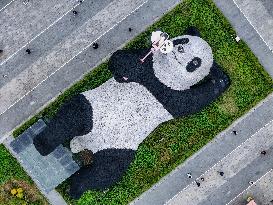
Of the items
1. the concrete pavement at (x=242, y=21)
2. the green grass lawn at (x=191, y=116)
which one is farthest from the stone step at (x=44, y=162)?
the concrete pavement at (x=242, y=21)

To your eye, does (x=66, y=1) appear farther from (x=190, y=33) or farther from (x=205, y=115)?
(x=205, y=115)

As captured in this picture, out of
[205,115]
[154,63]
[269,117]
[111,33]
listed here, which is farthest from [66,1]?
[269,117]

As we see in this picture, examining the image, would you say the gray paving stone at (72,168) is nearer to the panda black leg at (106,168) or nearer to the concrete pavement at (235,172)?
the panda black leg at (106,168)

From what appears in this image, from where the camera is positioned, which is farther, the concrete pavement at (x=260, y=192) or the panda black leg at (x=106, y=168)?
the concrete pavement at (x=260, y=192)

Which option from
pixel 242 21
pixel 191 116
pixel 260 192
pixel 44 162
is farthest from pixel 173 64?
pixel 260 192

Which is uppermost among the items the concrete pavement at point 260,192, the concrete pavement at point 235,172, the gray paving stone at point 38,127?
the gray paving stone at point 38,127

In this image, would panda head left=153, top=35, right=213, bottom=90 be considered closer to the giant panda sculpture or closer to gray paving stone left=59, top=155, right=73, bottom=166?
the giant panda sculpture

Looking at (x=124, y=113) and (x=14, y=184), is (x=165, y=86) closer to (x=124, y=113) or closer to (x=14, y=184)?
(x=124, y=113)
